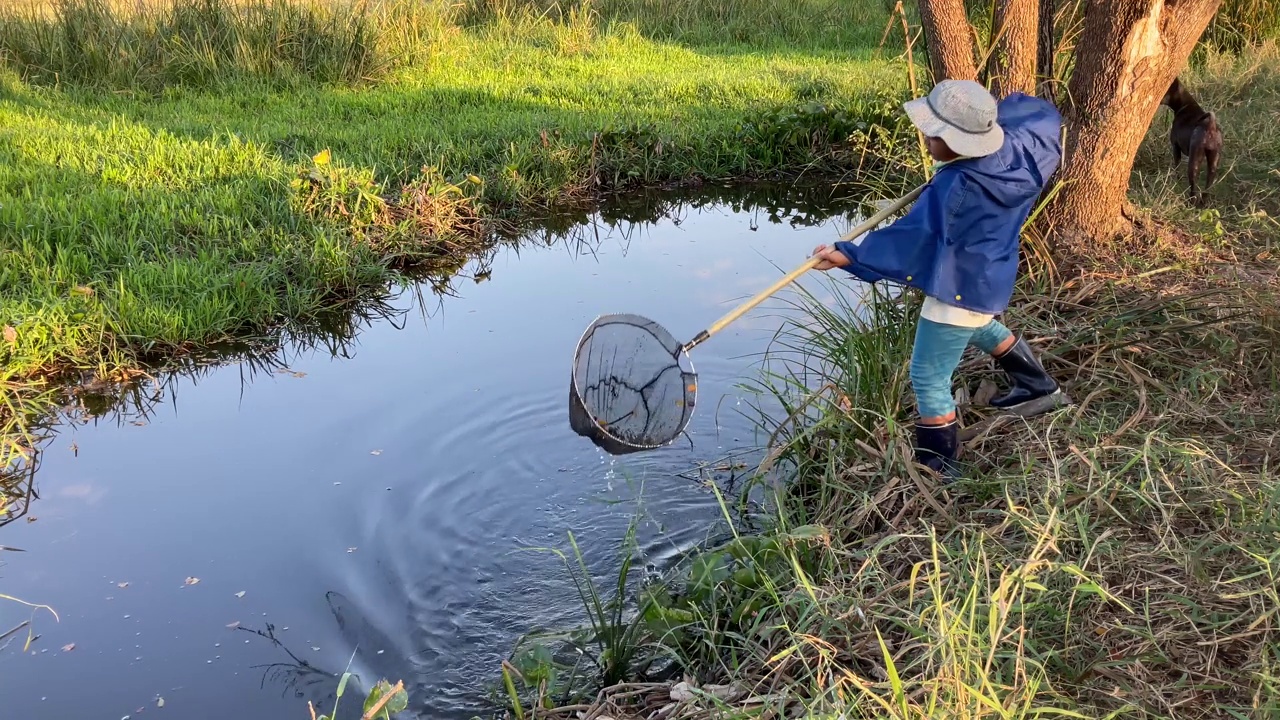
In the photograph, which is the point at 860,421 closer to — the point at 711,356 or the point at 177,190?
the point at 711,356

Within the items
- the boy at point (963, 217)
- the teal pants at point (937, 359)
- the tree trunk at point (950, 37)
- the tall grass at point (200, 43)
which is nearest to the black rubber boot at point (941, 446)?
the teal pants at point (937, 359)

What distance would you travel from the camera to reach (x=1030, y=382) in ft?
11.2

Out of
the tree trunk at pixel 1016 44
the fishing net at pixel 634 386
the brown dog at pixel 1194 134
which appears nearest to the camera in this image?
the fishing net at pixel 634 386

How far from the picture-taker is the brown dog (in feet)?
17.2

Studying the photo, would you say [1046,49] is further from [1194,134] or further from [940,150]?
[940,150]

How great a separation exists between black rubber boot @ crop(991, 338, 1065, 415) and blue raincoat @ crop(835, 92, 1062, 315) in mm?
386

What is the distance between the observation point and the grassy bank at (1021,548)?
2.23 metres

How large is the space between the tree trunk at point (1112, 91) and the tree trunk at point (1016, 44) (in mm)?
Result: 208

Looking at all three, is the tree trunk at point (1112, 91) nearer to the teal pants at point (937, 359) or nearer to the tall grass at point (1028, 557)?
the tall grass at point (1028, 557)

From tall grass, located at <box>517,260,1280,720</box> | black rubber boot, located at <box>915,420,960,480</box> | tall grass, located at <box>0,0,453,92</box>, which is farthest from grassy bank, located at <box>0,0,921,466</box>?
black rubber boot, located at <box>915,420,960,480</box>

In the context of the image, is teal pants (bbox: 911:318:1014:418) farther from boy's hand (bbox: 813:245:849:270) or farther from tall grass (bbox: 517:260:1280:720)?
boy's hand (bbox: 813:245:849:270)

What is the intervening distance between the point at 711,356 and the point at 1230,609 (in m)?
2.83

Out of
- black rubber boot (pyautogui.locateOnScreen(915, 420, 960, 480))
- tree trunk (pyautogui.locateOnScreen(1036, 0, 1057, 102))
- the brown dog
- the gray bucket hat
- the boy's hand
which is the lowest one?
black rubber boot (pyautogui.locateOnScreen(915, 420, 960, 480))

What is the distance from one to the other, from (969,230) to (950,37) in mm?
1835
